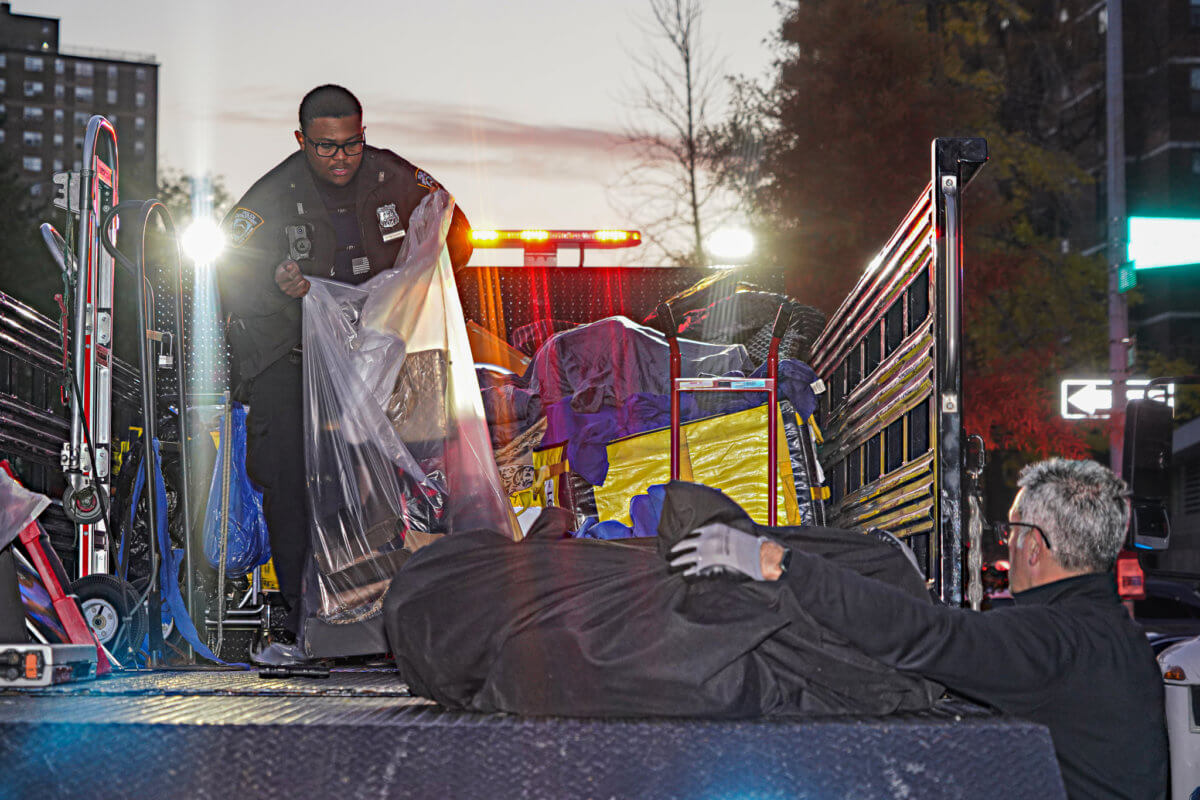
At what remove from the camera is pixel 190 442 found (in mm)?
4840

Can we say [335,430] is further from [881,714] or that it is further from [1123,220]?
[1123,220]

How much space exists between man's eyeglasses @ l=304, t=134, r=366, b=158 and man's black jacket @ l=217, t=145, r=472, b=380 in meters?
0.14

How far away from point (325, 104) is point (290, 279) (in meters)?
0.64

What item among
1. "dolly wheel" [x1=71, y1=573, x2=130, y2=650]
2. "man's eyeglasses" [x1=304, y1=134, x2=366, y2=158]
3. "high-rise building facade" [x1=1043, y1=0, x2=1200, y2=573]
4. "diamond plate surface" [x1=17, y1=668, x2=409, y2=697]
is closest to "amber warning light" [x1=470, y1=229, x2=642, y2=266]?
"man's eyeglasses" [x1=304, y1=134, x2=366, y2=158]

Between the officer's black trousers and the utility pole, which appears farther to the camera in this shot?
the utility pole

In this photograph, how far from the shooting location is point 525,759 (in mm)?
1843

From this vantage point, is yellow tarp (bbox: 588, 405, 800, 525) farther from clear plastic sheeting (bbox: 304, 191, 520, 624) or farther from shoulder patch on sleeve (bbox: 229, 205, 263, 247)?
shoulder patch on sleeve (bbox: 229, 205, 263, 247)

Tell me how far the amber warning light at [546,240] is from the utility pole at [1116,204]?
45.8 ft

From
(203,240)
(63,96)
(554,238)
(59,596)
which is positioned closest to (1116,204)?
(554,238)

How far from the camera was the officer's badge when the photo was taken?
4285mm

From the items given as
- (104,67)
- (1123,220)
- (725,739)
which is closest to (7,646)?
(725,739)

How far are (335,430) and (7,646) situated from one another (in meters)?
1.51

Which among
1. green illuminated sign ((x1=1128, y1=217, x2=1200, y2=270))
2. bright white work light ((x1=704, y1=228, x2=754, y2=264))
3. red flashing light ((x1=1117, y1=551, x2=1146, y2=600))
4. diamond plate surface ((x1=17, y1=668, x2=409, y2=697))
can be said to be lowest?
red flashing light ((x1=1117, y1=551, x2=1146, y2=600))

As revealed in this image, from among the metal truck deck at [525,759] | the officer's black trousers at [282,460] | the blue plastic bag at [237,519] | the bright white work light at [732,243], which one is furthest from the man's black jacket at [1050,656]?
the bright white work light at [732,243]
